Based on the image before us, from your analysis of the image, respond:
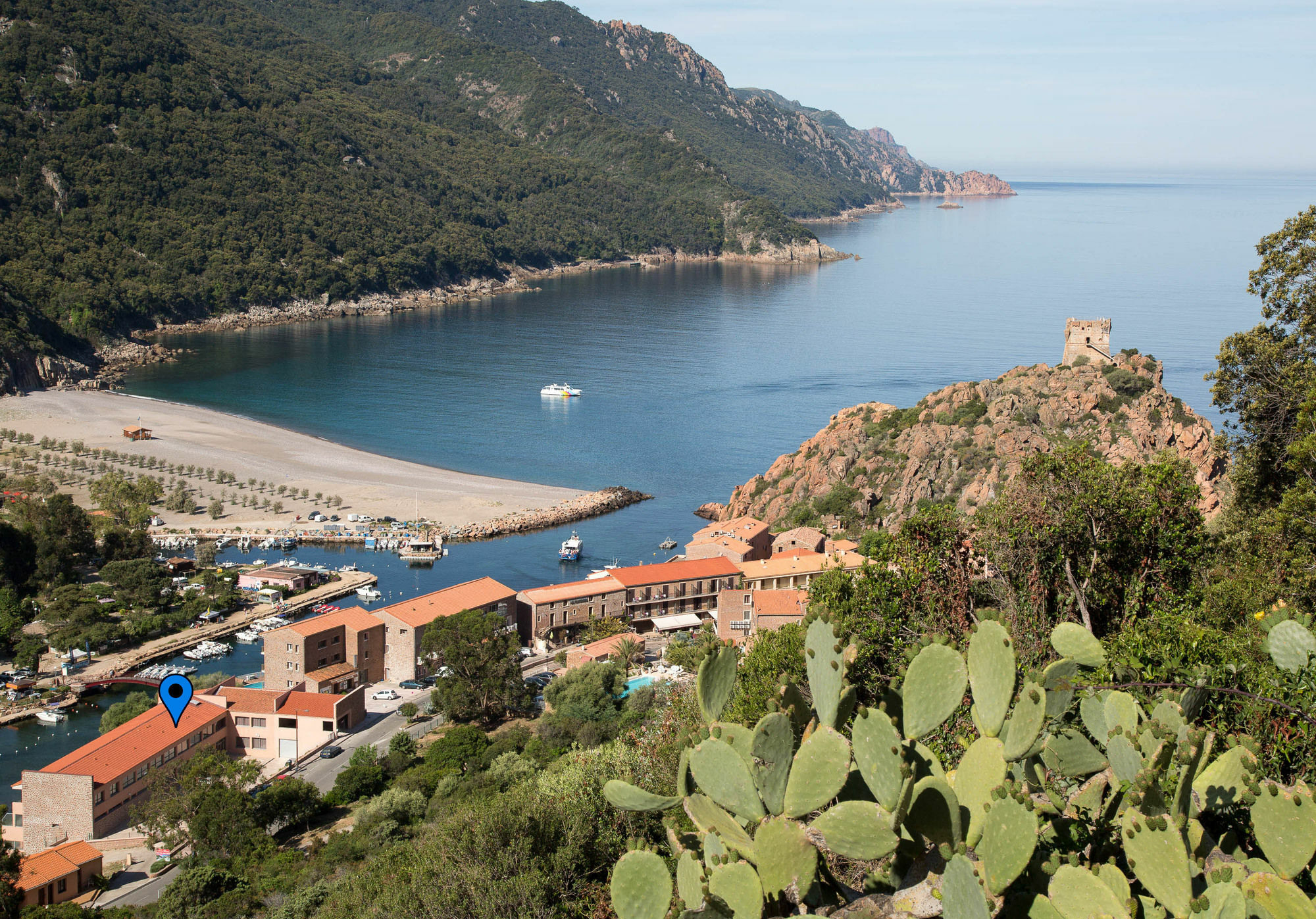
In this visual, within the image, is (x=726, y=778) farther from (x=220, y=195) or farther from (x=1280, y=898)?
(x=220, y=195)

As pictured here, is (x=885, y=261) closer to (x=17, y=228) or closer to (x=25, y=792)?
(x=17, y=228)

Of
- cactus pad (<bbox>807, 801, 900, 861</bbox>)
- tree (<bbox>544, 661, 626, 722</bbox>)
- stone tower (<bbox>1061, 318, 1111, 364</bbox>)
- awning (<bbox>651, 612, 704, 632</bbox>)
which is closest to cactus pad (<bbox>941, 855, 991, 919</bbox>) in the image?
cactus pad (<bbox>807, 801, 900, 861</bbox>)

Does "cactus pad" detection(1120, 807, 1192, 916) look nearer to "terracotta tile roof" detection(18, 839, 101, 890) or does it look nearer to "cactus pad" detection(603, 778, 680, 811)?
"cactus pad" detection(603, 778, 680, 811)

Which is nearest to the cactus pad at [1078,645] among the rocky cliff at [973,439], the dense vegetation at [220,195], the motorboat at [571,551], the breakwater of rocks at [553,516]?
the rocky cliff at [973,439]

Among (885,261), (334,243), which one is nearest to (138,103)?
Answer: (334,243)

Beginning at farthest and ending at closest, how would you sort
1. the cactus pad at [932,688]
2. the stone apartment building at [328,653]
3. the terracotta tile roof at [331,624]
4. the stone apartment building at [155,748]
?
the terracotta tile roof at [331,624], the stone apartment building at [328,653], the stone apartment building at [155,748], the cactus pad at [932,688]

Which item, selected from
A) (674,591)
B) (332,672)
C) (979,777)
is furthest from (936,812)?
(674,591)

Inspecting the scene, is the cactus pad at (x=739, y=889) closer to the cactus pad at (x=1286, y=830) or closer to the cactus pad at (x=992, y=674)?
the cactus pad at (x=992, y=674)
